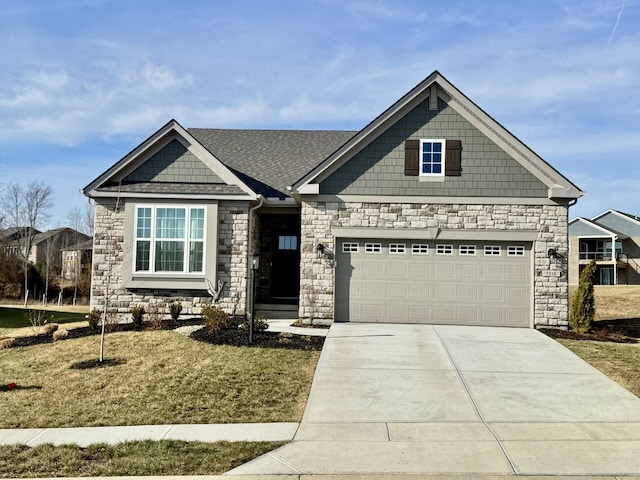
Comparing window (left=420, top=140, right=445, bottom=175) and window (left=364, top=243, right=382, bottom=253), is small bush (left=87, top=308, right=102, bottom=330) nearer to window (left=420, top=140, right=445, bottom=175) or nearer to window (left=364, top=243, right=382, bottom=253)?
window (left=364, top=243, right=382, bottom=253)

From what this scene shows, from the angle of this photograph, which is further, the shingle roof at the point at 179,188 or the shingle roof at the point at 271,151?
the shingle roof at the point at 271,151

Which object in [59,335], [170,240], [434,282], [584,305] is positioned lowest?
[59,335]

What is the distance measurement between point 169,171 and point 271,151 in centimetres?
512

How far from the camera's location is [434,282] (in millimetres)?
15875

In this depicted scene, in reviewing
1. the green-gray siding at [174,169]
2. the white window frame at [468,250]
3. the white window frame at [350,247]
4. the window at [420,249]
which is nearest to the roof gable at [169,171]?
the green-gray siding at [174,169]

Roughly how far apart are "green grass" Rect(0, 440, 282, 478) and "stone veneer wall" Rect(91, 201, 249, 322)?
9.28 metres

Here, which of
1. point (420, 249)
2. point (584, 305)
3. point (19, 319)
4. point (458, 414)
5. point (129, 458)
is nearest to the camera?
point (129, 458)

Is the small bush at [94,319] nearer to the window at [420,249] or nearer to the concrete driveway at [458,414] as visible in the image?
the concrete driveway at [458,414]

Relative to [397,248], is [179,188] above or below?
above

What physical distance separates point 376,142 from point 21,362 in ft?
34.0

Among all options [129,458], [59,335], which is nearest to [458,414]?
[129,458]

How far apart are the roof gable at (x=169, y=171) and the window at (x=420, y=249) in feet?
15.8

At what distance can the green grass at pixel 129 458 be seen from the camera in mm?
6352

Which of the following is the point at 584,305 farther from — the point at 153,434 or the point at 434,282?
the point at 153,434
